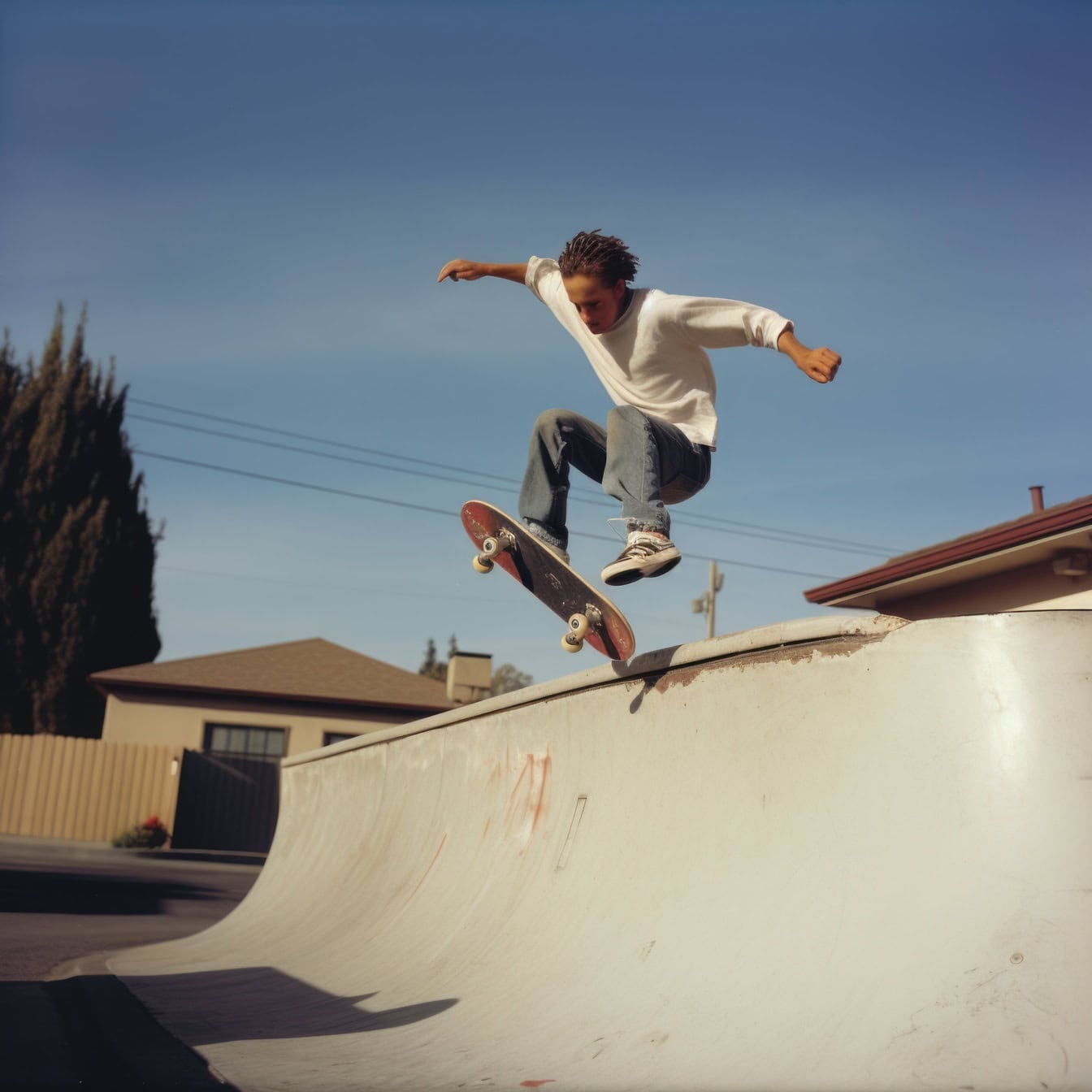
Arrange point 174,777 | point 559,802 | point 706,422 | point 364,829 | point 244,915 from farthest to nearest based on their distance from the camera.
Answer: point 174,777 < point 244,915 < point 364,829 < point 706,422 < point 559,802

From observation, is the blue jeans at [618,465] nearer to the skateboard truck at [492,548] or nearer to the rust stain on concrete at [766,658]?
the skateboard truck at [492,548]

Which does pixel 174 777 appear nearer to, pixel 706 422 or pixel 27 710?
pixel 27 710

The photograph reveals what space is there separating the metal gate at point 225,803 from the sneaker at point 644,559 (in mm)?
21255

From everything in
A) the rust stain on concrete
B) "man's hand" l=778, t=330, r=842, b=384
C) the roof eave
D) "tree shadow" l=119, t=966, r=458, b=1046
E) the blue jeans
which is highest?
"man's hand" l=778, t=330, r=842, b=384

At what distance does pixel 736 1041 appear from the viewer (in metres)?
2.42

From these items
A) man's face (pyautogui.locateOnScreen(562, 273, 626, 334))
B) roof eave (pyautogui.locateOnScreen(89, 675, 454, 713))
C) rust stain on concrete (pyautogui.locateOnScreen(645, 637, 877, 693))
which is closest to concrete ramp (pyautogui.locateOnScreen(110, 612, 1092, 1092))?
rust stain on concrete (pyautogui.locateOnScreen(645, 637, 877, 693))

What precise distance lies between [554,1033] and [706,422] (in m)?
2.51

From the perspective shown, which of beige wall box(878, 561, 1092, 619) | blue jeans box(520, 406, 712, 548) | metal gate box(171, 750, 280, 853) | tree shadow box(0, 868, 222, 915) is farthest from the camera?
metal gate box(171, 750, 280, 853)

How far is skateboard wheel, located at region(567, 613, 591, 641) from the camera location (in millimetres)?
4242

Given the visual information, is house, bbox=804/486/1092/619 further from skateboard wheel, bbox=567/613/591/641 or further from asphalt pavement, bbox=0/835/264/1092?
asphalt pavement, bbox=0/835/264/1092

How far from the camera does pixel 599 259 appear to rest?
4.41 meters

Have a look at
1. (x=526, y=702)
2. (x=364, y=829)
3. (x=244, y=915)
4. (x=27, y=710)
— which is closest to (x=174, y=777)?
(x=27, y=710)

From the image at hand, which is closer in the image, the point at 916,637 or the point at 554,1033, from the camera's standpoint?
the point at 916,637

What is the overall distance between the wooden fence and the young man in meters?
20.2
